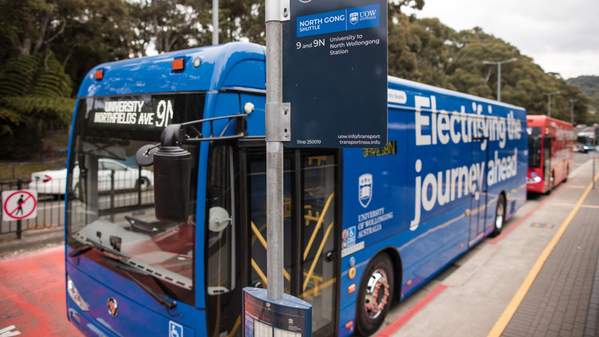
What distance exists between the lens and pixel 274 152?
2.29 metres

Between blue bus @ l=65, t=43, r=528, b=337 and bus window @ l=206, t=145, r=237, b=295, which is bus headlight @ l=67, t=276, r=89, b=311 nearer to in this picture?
blue bus @ l=65, t=43, r=528, b=337

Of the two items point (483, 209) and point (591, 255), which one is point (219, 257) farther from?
point (591, 255)

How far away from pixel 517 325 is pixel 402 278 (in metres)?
1.52

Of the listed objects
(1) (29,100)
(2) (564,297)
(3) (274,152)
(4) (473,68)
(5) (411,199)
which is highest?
(4) (473,68)

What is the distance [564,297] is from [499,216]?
3944 mm

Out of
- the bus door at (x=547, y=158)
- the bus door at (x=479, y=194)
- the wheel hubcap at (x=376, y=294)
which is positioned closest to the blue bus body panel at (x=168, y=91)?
the wheel hubcap at (x=376, y=294)

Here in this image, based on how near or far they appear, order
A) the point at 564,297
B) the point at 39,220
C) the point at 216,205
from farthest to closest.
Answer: the point at 39,220, the point at 564,297, the point at 216,205

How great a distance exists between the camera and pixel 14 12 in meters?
19.8

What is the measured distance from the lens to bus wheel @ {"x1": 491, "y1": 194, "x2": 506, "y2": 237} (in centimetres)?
1011

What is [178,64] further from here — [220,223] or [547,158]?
[547,158]

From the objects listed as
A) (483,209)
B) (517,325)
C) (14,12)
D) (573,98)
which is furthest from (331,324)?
(573,98)

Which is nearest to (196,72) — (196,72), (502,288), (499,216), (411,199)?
(196,72)

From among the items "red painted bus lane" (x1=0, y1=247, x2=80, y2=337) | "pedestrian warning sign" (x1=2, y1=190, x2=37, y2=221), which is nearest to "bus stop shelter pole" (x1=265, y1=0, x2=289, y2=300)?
"red painted bus lane" (x1=0, y1=247, x2=80, y2=337)

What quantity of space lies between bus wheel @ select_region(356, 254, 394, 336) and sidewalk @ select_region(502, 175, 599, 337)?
146cm
